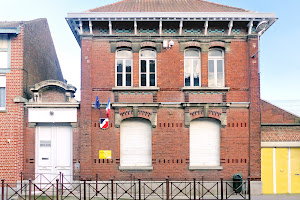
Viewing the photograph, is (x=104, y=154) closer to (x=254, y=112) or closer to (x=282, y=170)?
(x=254, y=112)

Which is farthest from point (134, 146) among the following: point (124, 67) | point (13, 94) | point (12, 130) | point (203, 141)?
point (13, 94)

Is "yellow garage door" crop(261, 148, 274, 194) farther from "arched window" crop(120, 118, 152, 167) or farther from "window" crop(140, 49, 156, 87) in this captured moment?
"window" crop(140, 49, 156, 87)

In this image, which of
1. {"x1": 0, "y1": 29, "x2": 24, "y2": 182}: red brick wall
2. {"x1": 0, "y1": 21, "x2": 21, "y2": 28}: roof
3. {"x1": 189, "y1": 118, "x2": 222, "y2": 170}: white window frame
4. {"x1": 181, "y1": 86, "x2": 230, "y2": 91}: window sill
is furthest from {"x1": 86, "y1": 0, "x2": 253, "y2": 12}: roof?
{"x1": 189, "y1": 118, "x2": 222, "y2": 170}: white window frame

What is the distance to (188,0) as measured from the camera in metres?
16.2

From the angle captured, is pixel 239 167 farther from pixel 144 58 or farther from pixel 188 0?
pixel 188 0

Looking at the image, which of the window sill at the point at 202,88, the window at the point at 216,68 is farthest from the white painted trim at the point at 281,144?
the window at the point at 216,68

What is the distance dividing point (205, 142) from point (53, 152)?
7.28 m

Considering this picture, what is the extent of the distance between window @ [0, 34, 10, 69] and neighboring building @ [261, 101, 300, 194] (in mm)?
12665

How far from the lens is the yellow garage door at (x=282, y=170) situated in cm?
1391

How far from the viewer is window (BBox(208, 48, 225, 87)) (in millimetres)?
14117

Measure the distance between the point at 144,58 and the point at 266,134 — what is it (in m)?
6.91

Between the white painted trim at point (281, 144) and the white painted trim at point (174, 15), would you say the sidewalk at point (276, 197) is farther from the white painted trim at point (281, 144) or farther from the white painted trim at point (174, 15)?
the white painted trim at point (174, 15)

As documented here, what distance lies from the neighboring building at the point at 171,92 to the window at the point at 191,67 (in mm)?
48

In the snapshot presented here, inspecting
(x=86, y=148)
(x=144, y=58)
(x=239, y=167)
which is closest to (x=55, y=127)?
(x=86, y=148)
